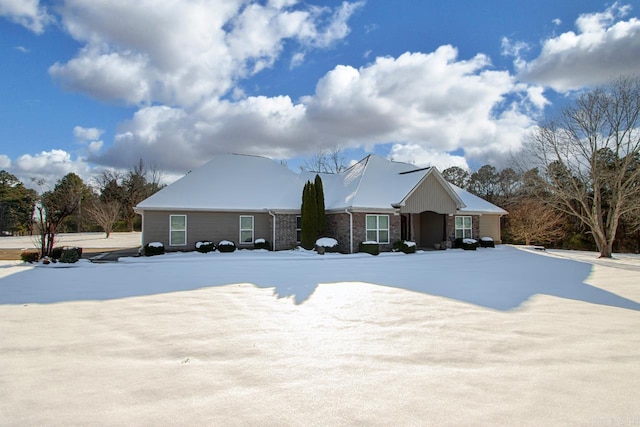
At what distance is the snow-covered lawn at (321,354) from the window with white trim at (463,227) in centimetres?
1421

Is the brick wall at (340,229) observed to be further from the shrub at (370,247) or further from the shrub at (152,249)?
the shrub at (152,249)

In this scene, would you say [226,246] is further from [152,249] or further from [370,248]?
[370,248]

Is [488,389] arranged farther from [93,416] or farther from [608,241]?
[608,241]

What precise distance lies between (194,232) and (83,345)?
50.9ft

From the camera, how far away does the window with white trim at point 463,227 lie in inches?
951

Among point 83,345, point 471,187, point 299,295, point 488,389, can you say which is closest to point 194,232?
point 299,295

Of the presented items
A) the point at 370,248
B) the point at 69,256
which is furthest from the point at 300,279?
the point at 69,256

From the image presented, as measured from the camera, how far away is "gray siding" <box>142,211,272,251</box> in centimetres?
1948

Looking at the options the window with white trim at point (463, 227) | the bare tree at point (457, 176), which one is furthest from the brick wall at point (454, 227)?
the bare tree at point (457, 176)

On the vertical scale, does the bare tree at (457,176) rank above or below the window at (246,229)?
above

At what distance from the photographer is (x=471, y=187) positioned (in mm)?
48000

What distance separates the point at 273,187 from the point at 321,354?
19.7m

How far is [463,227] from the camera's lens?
2436 cm

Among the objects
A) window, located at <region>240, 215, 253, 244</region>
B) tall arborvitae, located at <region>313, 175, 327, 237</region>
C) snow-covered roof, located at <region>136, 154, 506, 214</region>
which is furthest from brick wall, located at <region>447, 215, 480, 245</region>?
window, located at <region>240, 215, 253, 244</region>
